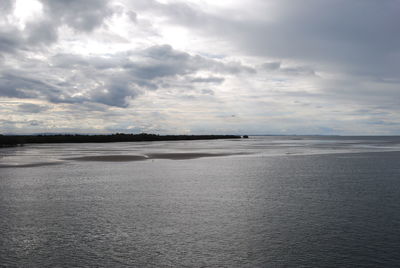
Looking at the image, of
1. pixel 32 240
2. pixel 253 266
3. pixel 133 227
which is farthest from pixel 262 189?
pixel 32 240

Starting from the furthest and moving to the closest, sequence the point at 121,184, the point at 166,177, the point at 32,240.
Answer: the point at 166,177
the point at 121,184
the point at 32,240

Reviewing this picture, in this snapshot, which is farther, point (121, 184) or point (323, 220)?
point (121, 184)

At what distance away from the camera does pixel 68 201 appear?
60.5 feet

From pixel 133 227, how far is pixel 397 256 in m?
9.75

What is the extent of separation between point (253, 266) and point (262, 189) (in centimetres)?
1264

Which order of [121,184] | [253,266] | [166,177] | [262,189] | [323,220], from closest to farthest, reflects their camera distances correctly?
1. [253,266]
2. [323,220]
3. [262,189]
4. [121,184]
5. [166,177]

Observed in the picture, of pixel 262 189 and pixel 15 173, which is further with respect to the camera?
pixel 15 173

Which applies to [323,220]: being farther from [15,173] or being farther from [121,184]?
[15,173]

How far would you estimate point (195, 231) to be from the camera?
43.1ft

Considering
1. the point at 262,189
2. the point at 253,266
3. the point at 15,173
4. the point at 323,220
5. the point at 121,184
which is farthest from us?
the point at 15,173

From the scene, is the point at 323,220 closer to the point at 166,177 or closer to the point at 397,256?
the point at 397,256

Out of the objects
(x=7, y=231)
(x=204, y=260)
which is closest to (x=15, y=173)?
(x=7, y=231)

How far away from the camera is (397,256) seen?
34.6ft

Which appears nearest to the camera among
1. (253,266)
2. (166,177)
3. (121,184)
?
(253,266)
